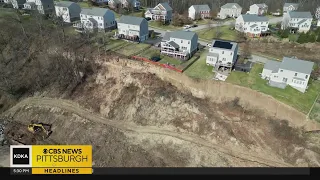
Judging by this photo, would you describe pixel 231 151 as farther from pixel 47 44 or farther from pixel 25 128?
pixel 47 44

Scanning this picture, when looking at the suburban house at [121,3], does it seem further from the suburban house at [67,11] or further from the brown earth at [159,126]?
the brown earth at [159,126]

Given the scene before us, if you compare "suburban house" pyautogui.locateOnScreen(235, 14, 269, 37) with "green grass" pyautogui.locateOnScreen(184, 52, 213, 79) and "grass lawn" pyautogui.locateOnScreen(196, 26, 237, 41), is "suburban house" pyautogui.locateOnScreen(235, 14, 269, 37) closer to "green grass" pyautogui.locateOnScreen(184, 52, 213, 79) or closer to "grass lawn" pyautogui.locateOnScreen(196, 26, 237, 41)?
"grass lawn" pyautogui.locateOnScreen(196, 26, 237, 41)

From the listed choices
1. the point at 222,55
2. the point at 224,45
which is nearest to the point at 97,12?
the point at 224,45

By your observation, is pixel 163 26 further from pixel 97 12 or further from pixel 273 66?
pixel 273 66

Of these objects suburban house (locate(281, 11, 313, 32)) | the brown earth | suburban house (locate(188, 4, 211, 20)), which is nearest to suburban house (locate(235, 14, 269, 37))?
suburban house (locate(281, 11, 313, 32))

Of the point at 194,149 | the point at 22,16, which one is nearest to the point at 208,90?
the point at 194,149

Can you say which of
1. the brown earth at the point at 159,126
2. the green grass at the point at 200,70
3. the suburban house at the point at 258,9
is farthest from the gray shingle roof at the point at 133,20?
the suburban house at the point at 258,9
